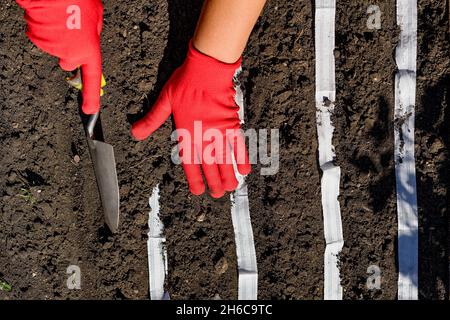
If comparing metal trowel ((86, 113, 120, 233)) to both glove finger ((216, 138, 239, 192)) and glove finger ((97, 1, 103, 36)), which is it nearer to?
glove finger ((97, 1, 103, 36))

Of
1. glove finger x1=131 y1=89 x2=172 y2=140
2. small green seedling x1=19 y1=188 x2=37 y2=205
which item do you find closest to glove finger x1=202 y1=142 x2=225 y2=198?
glove finger x1=131 y1=89 x2=172 y2=140

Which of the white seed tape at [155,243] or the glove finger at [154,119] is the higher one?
the glove finger at [154,119]

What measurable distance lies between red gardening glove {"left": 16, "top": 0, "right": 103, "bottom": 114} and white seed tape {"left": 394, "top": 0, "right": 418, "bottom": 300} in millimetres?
1459

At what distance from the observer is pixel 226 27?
2352 millimetres

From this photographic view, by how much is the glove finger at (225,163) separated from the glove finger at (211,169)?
2 cm

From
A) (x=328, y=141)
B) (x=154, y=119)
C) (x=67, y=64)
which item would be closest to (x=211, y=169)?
(x=154, y=119)

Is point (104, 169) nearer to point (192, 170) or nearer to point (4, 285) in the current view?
point (192, 170)

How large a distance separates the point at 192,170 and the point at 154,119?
12.1 inches

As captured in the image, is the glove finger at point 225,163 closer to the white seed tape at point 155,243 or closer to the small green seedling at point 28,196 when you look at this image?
the white seed tape at point 155,243

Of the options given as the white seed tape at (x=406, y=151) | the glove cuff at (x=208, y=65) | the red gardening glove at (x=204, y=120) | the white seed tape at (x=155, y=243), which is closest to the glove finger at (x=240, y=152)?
the red gardening glove at (x=204, y=120)

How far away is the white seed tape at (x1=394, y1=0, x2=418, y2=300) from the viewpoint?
2598 millimetres

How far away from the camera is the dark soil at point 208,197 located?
8.55 ft
